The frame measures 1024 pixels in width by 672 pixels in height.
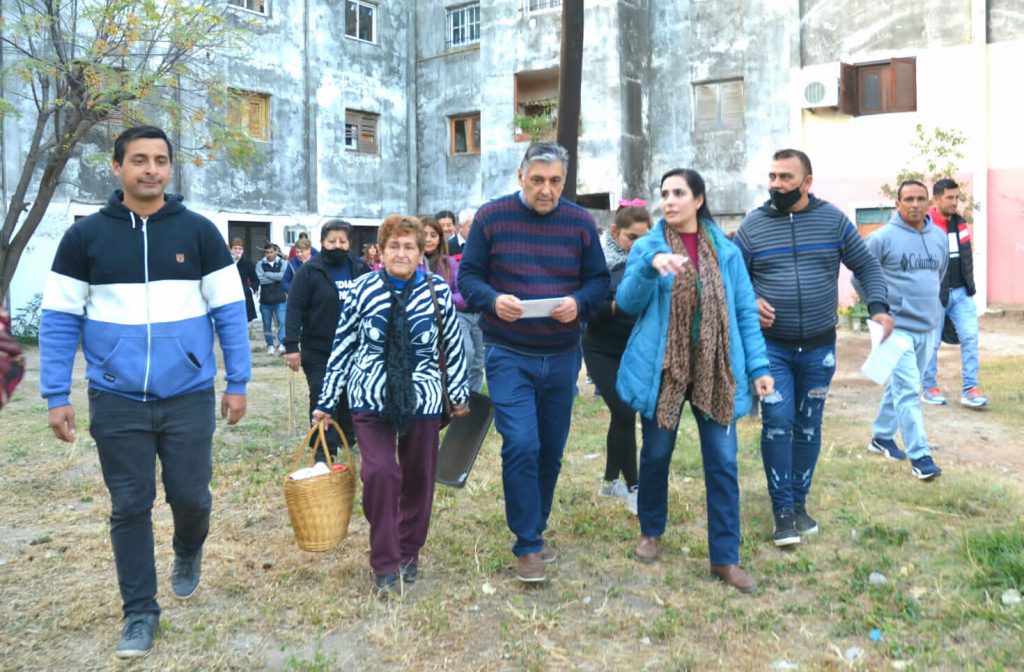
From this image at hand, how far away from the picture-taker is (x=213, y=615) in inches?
171

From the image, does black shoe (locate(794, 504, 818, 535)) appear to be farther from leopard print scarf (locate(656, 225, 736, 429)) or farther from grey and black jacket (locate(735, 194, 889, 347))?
leopard print scarf (locate(656, 225, 736, 429))

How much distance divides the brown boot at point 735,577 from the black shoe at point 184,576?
2459 mm

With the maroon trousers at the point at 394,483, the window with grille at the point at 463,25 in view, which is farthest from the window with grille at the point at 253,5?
the maroon trousers at the point at 394,483

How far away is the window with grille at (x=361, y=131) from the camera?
26.2 meters

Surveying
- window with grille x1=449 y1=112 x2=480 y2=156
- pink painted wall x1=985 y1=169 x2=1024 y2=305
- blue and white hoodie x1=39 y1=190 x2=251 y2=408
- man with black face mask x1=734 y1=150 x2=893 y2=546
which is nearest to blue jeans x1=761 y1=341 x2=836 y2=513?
man with black face mask x1=734 y1=150 x2=893 y2=546

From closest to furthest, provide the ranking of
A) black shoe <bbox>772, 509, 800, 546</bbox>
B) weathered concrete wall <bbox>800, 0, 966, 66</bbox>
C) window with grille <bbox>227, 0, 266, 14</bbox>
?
black shoe <bbox>772, 509, 800, 546</bbox> < weathered concrete wall <bbox>800, 0, 966, 66</bbox> < window with grille <bbox>227, 0, 266, 14</bbox>

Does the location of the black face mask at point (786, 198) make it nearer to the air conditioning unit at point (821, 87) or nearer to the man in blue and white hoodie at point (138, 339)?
the man in blue and white hoodie at point (138, 339)

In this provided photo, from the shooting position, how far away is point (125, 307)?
3.85m

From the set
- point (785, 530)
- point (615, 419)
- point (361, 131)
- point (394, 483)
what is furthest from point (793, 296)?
point (361, 131)

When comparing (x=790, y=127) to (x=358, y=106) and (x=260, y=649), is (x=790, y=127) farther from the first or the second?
(x=260, y=649)

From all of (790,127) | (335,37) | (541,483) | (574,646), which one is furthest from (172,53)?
(574,646)

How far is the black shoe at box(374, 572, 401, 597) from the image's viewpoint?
4543 mm

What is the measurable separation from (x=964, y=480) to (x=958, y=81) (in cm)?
1633

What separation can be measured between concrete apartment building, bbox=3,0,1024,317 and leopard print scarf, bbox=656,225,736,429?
17.7 meters
